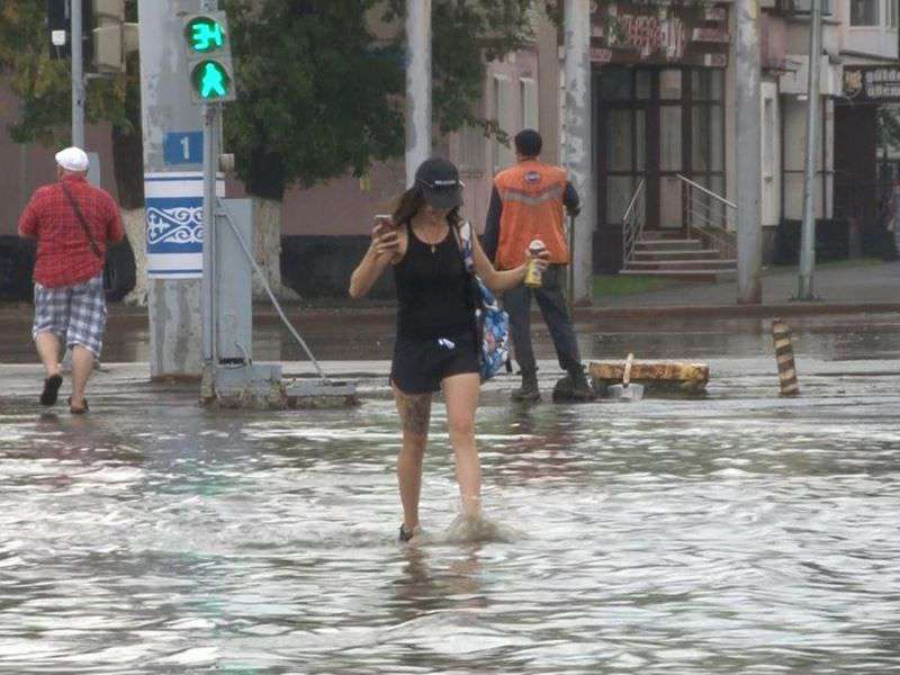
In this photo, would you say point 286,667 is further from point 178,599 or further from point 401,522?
point 401,522

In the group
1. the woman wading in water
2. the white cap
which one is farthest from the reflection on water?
the white cap

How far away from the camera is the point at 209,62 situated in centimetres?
1981

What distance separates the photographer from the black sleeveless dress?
38.6 ft

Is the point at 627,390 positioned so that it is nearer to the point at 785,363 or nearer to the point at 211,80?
the point at 785,363

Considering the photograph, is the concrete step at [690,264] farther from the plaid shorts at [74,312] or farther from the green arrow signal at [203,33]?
the plaid shorts at [74,312]

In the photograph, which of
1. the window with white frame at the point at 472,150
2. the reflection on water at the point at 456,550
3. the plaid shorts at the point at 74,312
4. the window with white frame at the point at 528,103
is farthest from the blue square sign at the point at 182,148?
the window with white frame at the point at 528,103

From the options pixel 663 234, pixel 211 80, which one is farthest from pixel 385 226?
pixel 663 234

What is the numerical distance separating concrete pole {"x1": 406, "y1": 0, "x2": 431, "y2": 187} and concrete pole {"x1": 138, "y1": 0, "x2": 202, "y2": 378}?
14590 mm

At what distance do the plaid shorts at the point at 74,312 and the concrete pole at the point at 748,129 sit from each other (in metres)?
18.9

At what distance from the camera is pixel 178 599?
33.2 feet

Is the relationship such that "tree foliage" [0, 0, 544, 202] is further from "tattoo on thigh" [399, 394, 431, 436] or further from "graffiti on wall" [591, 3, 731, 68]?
"tattoo on thigh" [399, 394, 431, 436]

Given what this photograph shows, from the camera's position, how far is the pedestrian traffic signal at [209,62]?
19.8m

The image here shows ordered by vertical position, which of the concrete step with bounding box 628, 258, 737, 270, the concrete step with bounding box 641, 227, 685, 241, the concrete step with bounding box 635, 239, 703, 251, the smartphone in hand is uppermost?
the smartphone in hand

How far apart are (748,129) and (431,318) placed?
2561cm
